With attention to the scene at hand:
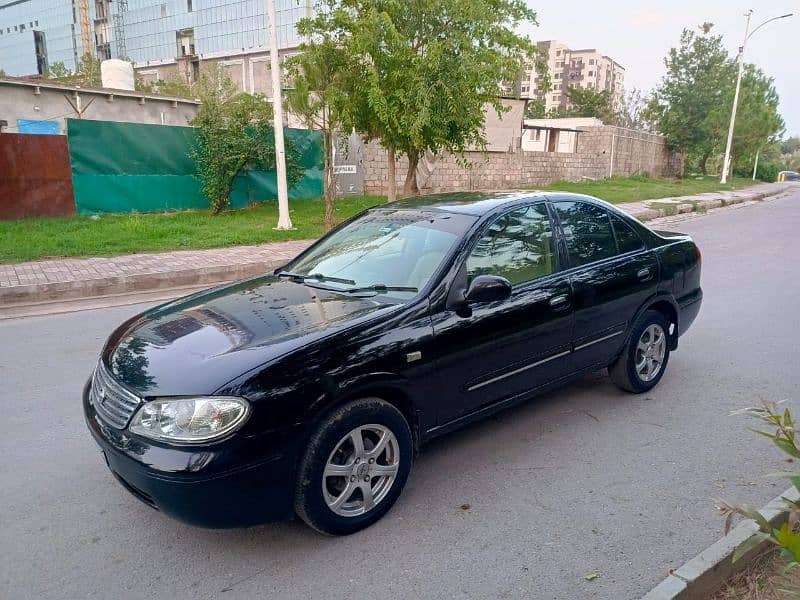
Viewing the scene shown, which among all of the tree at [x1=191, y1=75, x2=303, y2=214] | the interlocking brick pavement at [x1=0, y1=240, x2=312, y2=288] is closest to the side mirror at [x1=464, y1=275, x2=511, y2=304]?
the interlocking brick pavement at [x1=0, y1=240, x2=312, y2=288]

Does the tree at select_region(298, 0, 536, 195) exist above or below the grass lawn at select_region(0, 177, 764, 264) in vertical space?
above

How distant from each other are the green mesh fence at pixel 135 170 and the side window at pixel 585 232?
509 inches

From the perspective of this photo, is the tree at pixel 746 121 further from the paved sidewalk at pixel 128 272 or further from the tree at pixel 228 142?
the paved sidewalk at pixel 128 272

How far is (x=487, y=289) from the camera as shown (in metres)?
3.44

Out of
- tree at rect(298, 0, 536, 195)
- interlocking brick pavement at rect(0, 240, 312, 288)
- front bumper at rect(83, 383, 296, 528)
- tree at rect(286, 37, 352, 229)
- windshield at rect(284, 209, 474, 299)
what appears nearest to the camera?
front bumper at rect(83, 383, 296, 528)

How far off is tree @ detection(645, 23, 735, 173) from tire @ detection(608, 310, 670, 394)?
141ft

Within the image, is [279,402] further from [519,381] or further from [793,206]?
[793,206]

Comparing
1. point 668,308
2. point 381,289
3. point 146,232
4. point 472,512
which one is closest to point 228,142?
point 146,232

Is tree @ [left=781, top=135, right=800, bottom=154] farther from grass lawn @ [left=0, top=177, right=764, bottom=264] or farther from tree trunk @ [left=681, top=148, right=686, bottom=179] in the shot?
grass lawn @ [left=0, top=177, right=764, bottom=264]

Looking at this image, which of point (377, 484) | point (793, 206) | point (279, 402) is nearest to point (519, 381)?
point (377, 484)

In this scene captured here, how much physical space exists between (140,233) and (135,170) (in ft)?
10.7

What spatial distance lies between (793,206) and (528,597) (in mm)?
28279

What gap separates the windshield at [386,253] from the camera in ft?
12.1

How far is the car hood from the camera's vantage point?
282 cm
